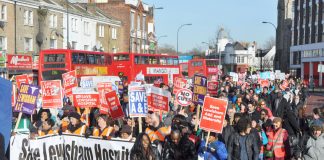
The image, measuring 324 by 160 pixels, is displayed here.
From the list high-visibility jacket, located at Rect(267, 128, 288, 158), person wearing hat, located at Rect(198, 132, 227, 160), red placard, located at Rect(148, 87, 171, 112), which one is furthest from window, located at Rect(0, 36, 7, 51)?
person wearing hat, located at Rect(198, 132, 227, 160)

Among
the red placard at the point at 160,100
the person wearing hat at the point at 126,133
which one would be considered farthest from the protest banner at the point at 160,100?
the person wearing hat at the point at 126,133

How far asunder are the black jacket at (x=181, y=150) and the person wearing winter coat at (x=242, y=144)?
95 centimetres

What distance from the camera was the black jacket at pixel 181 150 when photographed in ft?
25.9

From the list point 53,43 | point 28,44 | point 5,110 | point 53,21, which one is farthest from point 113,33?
point 5,110

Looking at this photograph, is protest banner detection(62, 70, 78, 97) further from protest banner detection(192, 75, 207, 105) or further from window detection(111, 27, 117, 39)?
window detection(111, 27, 117, 39)

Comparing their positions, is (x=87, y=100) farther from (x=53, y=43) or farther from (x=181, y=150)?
(x=53, y=43)

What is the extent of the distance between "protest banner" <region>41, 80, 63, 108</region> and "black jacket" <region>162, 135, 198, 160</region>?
17.6 feet

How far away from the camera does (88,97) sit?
12250 millimetres

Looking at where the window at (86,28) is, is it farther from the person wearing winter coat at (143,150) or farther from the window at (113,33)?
the person wearing winter coat at (143,150)

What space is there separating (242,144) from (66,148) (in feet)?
10.8

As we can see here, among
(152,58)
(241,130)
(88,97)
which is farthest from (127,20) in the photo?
(241,130)

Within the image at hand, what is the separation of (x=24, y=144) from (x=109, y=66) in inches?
1073

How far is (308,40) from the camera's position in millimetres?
68938

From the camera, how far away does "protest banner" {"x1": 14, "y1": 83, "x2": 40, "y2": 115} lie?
415 inches
